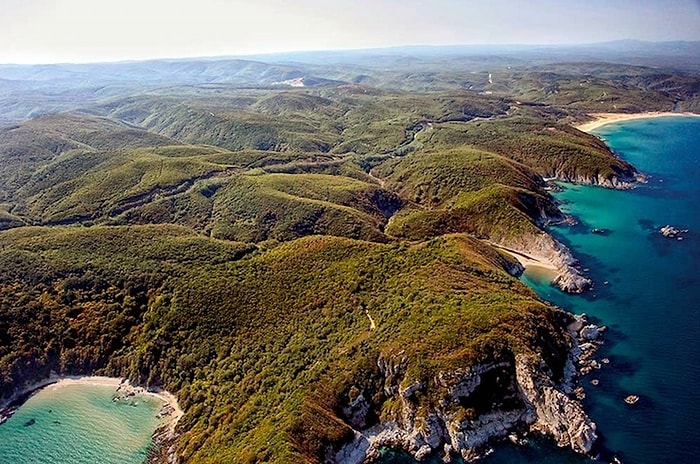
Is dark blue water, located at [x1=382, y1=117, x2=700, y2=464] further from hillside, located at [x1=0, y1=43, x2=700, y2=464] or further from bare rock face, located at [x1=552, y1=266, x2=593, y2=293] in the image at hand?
hillside, located at [x1=0, y1=43, x2=700, y2=464]

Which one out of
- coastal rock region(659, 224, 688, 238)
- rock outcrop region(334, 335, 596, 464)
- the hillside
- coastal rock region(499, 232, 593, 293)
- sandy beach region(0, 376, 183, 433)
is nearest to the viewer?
rock outcrop region(334, 335, 596, 464)

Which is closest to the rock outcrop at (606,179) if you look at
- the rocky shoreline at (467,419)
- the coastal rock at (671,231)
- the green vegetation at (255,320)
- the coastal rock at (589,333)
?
the coastal rock at (671,231)

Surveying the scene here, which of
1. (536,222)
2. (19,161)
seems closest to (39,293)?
(536,222)

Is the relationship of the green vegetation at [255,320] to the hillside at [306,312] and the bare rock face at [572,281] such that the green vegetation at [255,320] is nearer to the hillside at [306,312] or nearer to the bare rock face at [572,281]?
the hillside at [306,312]

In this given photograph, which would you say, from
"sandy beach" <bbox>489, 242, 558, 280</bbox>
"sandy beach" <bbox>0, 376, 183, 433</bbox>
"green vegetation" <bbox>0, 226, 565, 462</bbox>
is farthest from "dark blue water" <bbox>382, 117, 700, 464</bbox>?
"sandy beach" <bbox>0, 376, 183, 433</bbox>

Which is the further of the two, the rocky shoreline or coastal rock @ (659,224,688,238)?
coastal rock @ (659,224,688,238)

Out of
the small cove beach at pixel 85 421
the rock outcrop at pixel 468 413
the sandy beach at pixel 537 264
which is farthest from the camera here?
the sandy beach at pixel 537 264

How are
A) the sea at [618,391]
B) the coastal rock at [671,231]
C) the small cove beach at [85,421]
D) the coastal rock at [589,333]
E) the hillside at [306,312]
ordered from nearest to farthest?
the sea at [618,391]
the hillside at [306,312]
the small cove beach at [85,421]
the coastal rock at [589,333]
the coastal rock at [671,231]
